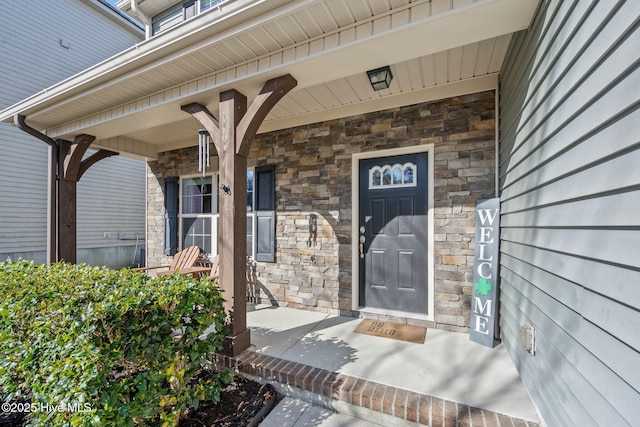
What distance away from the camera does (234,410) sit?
1.82m

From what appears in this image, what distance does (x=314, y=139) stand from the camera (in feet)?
11.0

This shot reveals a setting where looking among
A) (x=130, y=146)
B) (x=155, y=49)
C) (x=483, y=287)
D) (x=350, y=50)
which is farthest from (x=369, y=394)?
(x=130, y=146)

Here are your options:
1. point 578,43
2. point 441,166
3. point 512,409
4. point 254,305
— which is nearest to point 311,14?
point 578,43

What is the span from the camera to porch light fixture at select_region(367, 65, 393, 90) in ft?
7.69

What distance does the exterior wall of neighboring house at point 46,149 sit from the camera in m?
5.48

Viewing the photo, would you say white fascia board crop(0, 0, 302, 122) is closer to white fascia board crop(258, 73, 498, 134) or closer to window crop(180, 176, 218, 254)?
white fascia board crop(258, 73, 498, 134)

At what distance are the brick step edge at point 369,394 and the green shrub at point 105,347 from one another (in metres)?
0.34

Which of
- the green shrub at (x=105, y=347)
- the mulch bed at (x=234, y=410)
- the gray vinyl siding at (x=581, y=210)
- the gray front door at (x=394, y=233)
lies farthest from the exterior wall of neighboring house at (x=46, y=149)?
the gray vinyl siding at (x=581, y=210)

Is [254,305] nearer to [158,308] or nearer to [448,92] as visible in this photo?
[158,308]

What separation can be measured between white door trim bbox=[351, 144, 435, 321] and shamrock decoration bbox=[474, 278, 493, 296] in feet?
1.37

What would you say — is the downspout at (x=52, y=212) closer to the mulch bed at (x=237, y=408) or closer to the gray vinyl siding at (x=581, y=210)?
the mulch bed at (x=237, y=408)

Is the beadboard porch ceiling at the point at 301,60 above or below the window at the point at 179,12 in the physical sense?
below

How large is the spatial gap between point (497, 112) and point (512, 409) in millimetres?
2327

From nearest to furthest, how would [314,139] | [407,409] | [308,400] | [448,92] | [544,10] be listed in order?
[544,10] → [407,409] → [308,400] → [448,92] → [314,139]
